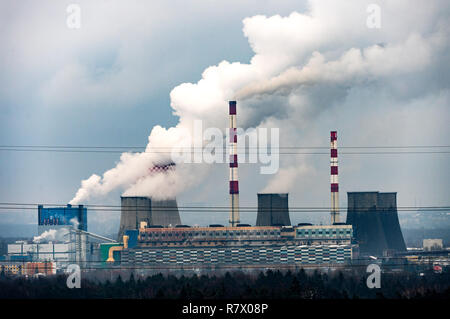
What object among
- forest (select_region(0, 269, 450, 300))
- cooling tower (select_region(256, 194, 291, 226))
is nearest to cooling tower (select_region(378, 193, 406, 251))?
cooling tower (select_region(256, 194, 291, 226))

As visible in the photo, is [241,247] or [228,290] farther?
[241,247]

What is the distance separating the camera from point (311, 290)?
37.1 m

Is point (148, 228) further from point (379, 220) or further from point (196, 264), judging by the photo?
point (379, 220)

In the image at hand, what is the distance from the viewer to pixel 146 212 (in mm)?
73125

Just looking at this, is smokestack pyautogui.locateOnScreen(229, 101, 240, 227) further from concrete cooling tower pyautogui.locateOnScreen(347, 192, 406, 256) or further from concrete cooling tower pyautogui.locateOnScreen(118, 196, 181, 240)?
concrete cooling tower pyautogui.locateOnScreen(347, 192, 406, 256)

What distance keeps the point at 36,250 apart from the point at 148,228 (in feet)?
36.0

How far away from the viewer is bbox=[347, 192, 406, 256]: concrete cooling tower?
237 ft

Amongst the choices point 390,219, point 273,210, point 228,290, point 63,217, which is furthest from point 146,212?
point 228,290

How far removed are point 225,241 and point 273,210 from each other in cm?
600

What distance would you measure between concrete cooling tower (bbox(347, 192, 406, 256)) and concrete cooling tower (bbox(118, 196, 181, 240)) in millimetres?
15607

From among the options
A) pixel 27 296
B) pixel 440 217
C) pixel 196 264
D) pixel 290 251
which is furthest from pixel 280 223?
pixel 440 217

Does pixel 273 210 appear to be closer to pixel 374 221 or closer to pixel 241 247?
pixel 241 247

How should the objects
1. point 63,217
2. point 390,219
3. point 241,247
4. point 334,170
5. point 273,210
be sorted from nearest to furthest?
point 334,170 < point 63,217 < point 273,210 < point 390,219 < point 241,247
